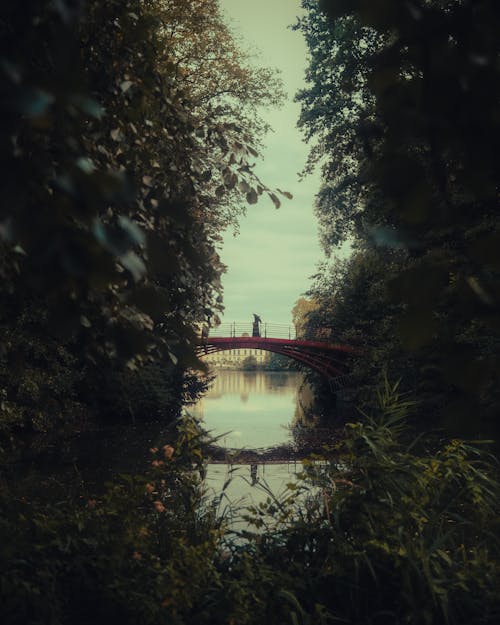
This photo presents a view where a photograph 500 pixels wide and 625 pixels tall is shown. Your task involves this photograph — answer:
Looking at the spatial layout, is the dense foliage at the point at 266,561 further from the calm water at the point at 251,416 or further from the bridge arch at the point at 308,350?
the bridge arch at the point at 308,350

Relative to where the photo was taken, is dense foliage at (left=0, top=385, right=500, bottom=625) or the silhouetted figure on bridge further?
the silhouetted figure on bridge

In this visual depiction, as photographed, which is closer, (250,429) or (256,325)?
(250,429)

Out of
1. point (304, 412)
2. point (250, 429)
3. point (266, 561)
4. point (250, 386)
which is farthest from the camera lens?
point (250, 386)

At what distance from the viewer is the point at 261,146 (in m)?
19.5

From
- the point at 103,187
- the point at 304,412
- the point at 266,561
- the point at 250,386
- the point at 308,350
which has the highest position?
the point at 103,187

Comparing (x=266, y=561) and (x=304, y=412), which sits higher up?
(x=266, y=561)

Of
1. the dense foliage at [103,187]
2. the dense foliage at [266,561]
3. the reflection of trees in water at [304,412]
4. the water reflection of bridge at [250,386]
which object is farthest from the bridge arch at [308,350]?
the dense foliage at [266,561]

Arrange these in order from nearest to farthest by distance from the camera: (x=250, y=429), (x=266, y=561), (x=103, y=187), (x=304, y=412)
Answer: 1. (x=103, y=187)
2. (x=266, y=561)
3. (x=250, y=429)
4. (x=304, y=412)

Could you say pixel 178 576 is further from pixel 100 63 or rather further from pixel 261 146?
pixel 261 146

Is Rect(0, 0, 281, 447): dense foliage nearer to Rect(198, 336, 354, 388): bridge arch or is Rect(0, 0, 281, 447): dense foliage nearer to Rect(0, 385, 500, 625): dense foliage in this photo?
Rect(0, 385, 500, 625): dense foliage

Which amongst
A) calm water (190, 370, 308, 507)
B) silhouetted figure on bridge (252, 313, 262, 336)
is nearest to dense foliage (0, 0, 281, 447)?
Result: calm water (190, 370, 308, 507)

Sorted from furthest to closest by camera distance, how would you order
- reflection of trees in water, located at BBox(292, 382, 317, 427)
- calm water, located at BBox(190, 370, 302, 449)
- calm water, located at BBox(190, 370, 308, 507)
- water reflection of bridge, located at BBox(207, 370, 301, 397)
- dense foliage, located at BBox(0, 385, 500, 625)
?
water reflection of bridge, located at BBox(207, 370, 301, 397) → reflection of trees in water, located at BBox(292, 382, 317, 427) → calm water, located at BBox(190, 370, 302, 449) → calm water, located at BBox(190, 370, 308, 507) → dense foliage, located at BBox(0, 385, 500, 625)

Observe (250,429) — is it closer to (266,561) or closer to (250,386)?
(266,561)

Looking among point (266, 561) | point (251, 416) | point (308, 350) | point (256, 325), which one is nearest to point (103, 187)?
point (266, 561)
